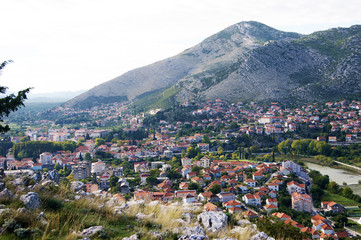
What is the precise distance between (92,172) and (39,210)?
80.2ft

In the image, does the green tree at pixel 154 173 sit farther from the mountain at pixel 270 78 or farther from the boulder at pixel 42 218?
the mountain at pixel 270 78

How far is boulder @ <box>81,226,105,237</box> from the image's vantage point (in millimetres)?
3920

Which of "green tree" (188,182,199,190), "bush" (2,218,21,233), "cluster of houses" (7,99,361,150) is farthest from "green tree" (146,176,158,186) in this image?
"bush" (2,218,21,233)

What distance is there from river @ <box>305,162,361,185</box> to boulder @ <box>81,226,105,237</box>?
24.0 metres

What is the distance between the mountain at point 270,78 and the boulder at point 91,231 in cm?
5729

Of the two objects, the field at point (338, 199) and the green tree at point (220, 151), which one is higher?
the green tree at point (220, 151)

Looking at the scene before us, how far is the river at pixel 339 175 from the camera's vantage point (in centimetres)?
2466

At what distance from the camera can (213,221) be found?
4.99m

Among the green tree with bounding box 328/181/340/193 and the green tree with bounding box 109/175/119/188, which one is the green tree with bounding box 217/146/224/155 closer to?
the green tree with bounding box 328/181/340/193

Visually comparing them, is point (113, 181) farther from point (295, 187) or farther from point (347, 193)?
point (347, 193)

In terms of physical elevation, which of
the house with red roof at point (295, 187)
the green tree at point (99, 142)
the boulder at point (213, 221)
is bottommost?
the house with red roof at point (295, 187)

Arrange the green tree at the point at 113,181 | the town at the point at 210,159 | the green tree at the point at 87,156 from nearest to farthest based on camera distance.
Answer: the town at the point at 210,159 → the green tree at the point at 113,181 → the green tree at the point at 87,156

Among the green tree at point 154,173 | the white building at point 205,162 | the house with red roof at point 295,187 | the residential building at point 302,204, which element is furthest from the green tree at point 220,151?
the residential building at point 302,204

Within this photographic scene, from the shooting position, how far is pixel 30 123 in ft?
216
